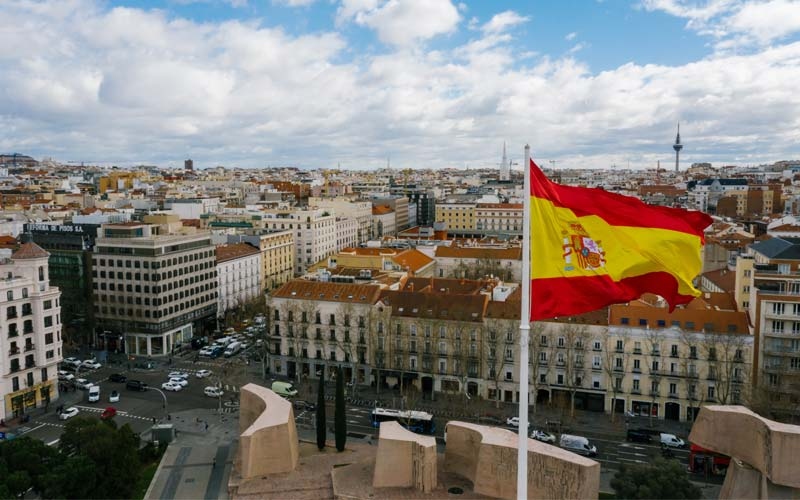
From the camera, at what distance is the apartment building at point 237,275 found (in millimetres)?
86375

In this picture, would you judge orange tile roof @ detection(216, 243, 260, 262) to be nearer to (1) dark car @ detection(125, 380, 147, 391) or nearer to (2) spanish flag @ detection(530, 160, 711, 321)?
(1) dark car @ detection(125, 380, 147, 391)

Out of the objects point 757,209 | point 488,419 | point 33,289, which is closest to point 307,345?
point 488,419

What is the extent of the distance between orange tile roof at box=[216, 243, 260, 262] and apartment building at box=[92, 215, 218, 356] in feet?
30.3

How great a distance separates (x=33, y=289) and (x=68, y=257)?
896 inches

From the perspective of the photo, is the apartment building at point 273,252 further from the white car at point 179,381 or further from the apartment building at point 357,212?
the white car at point 179,381

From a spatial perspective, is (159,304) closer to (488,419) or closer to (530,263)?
(488,419)

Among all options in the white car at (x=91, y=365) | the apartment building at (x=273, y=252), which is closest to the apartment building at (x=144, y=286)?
the white car at (x=91, y=365)

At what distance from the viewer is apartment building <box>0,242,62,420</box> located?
175ft

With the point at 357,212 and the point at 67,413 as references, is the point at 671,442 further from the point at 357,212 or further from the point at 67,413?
the point at 357,212

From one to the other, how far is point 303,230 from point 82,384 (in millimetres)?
56792

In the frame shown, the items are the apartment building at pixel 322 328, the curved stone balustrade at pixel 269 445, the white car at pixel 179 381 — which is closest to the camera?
the curved stone balustrade at pixel 269 445

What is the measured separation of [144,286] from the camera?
241 ft

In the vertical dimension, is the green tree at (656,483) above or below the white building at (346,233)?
below

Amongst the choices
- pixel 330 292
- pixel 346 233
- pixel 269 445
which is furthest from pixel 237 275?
pixel 269 445
